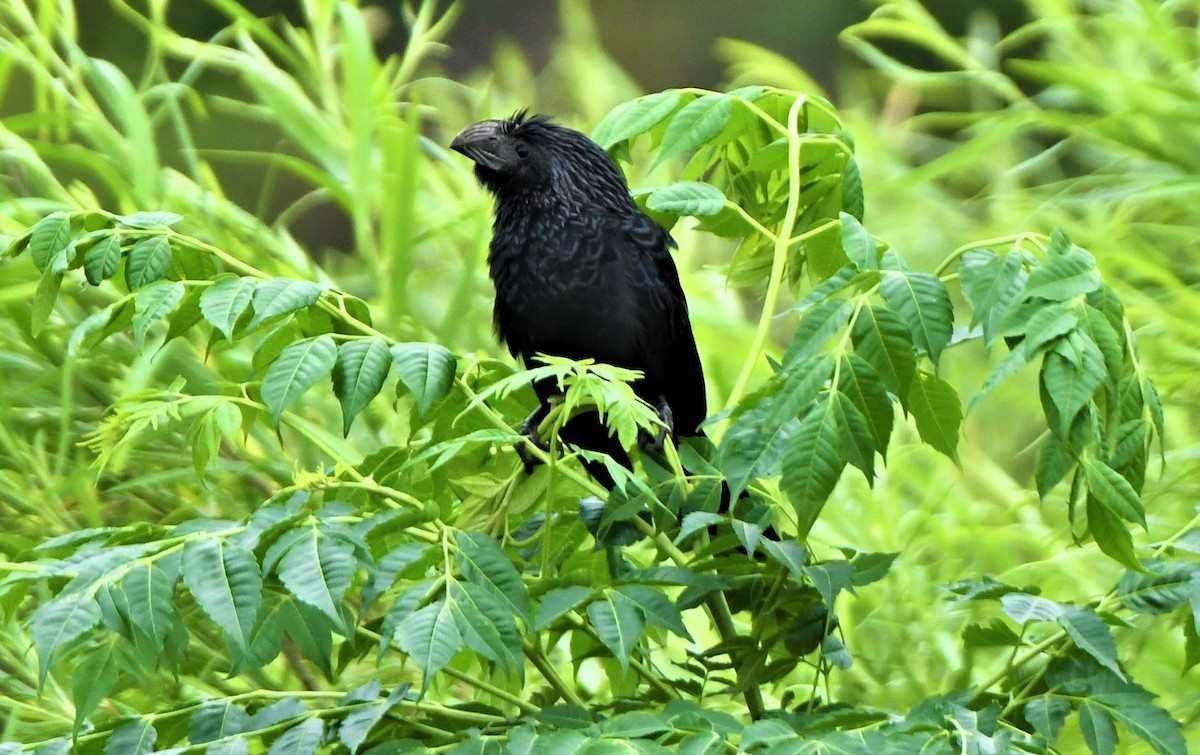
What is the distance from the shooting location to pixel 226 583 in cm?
84

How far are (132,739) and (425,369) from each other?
32cm

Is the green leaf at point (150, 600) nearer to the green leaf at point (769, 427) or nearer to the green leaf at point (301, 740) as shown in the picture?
the green leaf at point (301, 740)

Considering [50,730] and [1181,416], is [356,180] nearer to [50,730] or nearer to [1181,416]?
[50,730]

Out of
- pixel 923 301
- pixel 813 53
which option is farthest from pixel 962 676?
pixel 813 53

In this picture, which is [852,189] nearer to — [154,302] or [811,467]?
[811,467]

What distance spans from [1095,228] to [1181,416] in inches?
13.4

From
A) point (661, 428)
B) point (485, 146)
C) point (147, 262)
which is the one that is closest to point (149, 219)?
point (147, 262)

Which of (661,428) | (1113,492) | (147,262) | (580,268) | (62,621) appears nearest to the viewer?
(62,621)

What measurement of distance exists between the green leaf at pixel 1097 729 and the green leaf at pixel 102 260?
0.77 metres

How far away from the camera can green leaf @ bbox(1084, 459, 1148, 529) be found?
3.02 ft

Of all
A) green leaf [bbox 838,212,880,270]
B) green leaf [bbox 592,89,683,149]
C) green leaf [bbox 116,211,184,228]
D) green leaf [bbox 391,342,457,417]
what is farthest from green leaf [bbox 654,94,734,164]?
green leaf [bbox 116,211,184,228]

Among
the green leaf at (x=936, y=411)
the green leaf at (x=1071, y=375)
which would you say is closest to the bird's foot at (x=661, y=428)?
the green leaf at (x=936, y=411)

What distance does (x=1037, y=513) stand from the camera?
7.86 ft

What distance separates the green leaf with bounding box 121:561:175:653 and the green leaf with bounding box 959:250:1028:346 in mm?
566
